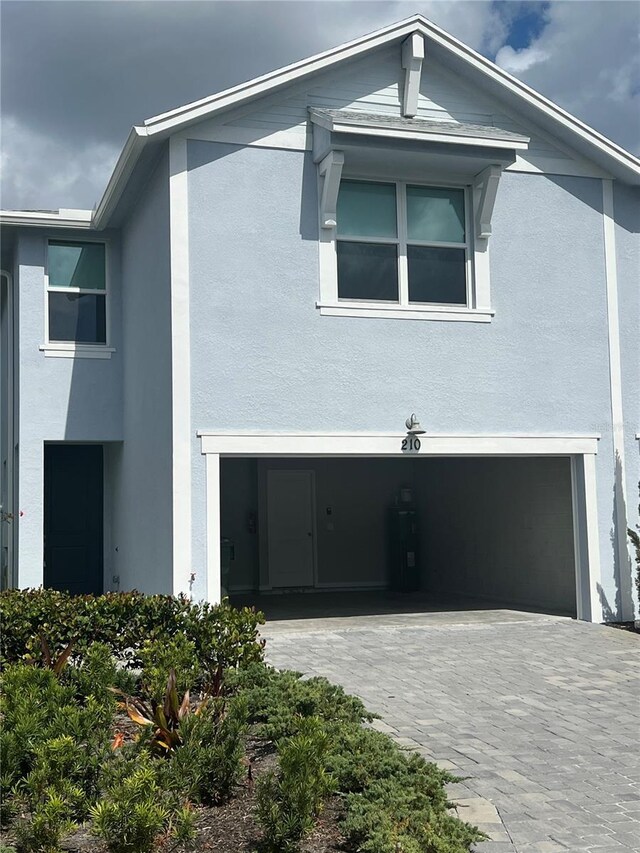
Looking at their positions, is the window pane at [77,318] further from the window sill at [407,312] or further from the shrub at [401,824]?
the shrub at [401,824]

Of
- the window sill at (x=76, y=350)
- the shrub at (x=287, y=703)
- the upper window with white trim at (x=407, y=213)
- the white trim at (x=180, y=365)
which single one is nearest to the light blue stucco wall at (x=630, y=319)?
the upper window with white trim at (x=407, y=213)

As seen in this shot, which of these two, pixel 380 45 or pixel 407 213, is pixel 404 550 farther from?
pixel 380 45

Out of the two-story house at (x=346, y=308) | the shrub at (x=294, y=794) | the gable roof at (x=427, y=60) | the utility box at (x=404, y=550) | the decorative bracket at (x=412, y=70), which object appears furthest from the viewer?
the utility box at (x=404, y=550)

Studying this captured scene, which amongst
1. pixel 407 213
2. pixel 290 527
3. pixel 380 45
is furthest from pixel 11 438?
pixel 380 45

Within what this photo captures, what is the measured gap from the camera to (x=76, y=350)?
1466 cm

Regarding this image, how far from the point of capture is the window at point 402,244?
12531mm

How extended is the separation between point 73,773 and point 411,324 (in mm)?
8483

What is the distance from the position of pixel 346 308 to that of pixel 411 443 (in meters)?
1.97

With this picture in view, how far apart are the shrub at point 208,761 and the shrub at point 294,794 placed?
30 cm

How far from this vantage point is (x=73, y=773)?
514 cm

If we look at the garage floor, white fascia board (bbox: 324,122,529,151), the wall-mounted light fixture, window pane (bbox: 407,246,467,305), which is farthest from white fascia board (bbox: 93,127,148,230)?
the garage floor

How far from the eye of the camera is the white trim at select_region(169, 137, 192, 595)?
11336 millimetres

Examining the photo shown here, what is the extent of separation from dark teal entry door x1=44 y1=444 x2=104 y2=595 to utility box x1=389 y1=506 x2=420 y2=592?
5.82m

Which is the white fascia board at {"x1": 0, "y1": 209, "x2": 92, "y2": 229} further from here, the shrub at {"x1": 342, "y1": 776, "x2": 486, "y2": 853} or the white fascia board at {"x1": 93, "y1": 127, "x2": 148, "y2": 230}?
the shrub at {"x1": 342, "y1": 776, "x2": 486, "y2": 853}
